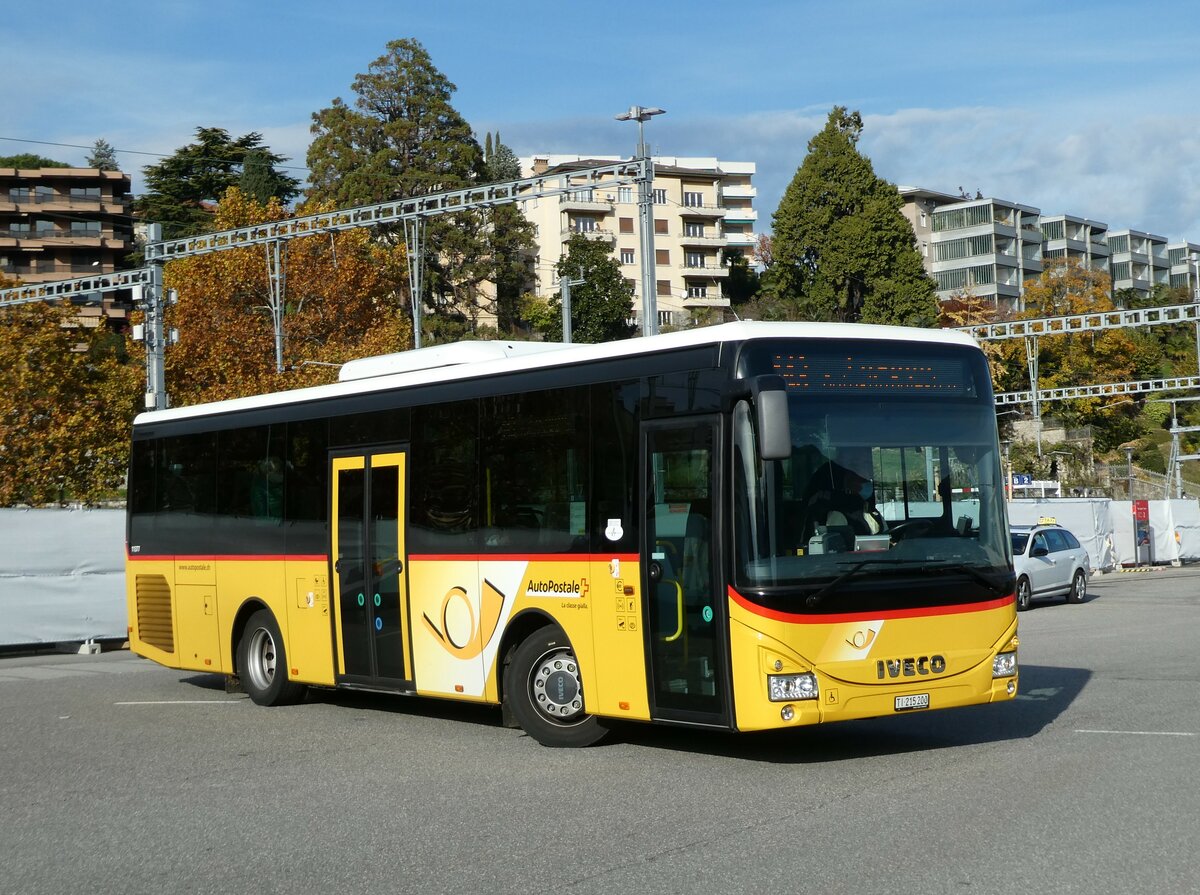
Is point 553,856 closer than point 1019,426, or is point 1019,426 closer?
point 553,856

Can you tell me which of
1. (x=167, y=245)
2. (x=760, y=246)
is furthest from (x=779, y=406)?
(x=760, y=246)

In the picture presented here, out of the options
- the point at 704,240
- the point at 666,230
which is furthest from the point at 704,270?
the point at 666,230

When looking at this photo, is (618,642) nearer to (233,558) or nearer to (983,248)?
(233,558)

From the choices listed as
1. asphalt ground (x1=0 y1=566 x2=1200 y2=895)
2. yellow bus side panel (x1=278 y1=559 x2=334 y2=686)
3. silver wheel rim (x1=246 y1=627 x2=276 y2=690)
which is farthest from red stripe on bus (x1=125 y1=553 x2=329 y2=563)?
asphalt ground (x1=0 y1=566 x2=1200 y2=895)

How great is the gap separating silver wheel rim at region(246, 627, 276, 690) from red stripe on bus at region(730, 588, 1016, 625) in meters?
7.01

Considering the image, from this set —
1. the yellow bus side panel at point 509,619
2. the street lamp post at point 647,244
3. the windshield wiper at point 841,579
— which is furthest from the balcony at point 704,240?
the windshield wiper at point 841,579

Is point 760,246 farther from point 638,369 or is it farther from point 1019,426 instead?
point 638,369

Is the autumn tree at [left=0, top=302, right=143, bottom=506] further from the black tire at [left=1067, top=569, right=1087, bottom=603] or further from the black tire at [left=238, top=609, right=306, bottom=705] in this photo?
the black tire at [left=238, top=609, right=306, bottom=705]

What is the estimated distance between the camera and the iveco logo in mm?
9875

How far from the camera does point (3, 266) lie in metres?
A: 111

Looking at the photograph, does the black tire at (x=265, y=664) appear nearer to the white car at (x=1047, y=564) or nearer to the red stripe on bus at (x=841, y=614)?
the red stripe on bus at (x=841, y=614)

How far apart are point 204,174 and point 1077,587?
73420 mm

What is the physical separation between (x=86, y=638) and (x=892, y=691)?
17430mm

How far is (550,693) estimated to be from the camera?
37.6 ft
